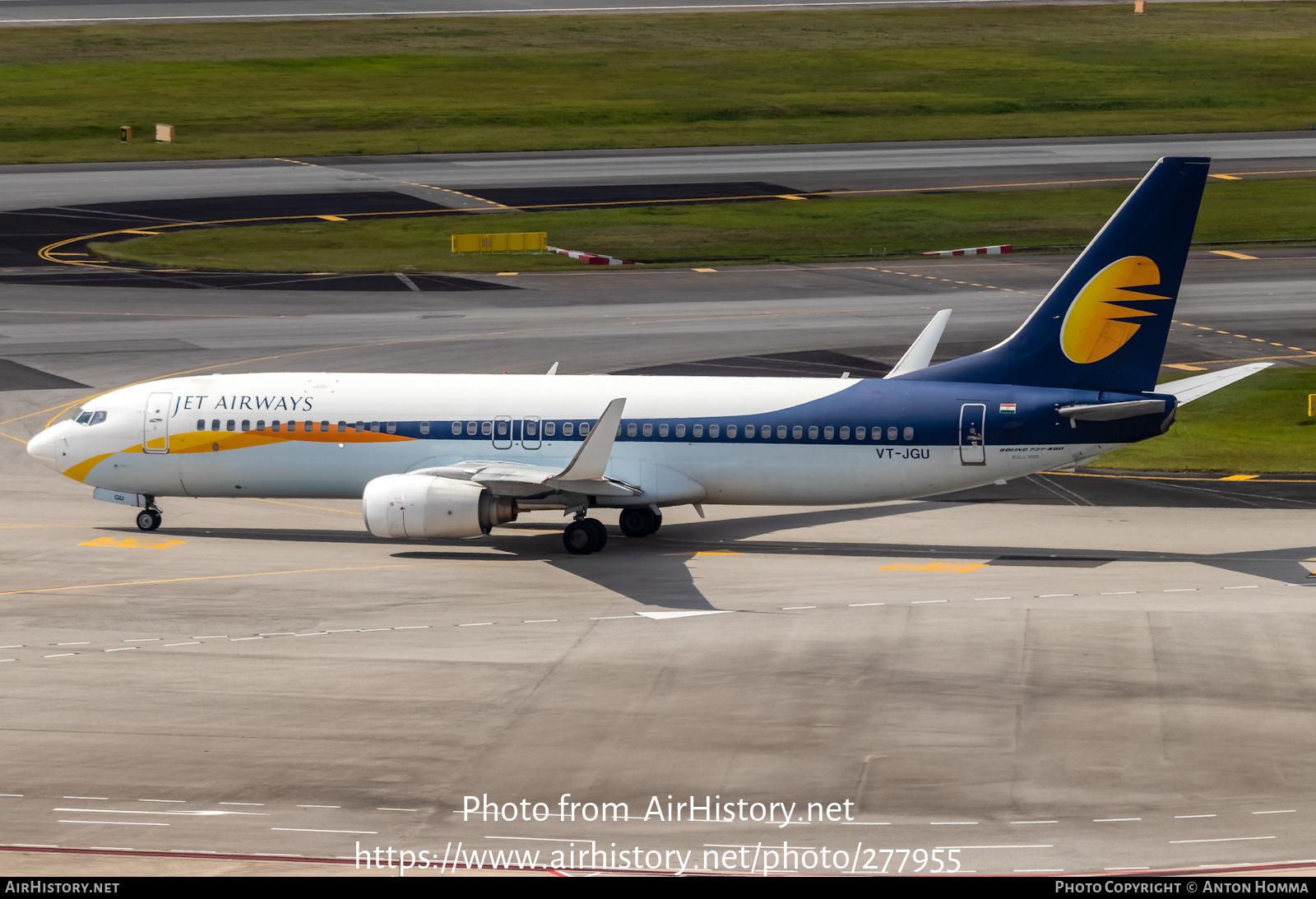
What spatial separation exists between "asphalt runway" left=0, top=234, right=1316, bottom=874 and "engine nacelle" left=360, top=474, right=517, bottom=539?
109cm

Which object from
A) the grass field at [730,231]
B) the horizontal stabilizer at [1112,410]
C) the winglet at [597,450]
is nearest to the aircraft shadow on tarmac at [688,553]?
the winglet at [597,450]

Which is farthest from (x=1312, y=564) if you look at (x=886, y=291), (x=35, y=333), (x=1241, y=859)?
(x=35, y=333)

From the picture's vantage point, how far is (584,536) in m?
43.0

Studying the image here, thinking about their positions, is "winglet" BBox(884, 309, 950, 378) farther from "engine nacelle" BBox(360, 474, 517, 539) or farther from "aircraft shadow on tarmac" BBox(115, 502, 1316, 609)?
"engine nacelle" BBox(360, 474, 517, 539)

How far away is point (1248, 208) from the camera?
102m

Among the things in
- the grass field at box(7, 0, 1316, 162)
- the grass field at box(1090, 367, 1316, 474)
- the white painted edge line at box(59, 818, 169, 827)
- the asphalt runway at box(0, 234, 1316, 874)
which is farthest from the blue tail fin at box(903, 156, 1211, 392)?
the grass field at box(7, 0, 1316, 162)

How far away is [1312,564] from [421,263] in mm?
57029

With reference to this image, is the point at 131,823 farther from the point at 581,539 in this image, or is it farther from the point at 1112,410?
the point at 1112,410

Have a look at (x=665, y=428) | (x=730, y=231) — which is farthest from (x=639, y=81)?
(x=665, y=428)

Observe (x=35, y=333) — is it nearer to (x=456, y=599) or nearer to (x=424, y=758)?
(x=456, y=599)

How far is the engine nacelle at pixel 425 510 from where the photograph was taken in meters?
41.6

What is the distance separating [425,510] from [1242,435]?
30.6 m

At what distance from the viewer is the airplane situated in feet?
136

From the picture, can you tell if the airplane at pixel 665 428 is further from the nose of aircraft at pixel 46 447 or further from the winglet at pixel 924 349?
the winglet at pixel 924 349
